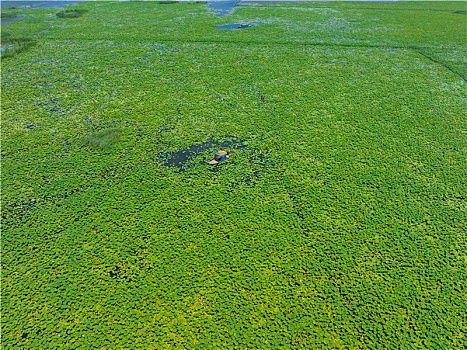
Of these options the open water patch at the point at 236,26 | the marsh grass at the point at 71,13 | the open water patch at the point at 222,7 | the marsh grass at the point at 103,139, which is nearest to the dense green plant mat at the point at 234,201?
the marsh grass at the point at 103,139

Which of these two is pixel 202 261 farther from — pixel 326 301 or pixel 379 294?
pixel 379 294

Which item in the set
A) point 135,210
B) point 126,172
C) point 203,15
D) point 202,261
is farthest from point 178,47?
point 202,261

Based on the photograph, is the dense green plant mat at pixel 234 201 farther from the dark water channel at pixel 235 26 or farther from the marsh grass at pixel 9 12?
the marsh grass at pixel 9 12

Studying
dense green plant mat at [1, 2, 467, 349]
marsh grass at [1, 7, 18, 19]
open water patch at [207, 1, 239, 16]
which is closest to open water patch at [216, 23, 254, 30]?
open water patch at [207, 1, 239, 16]

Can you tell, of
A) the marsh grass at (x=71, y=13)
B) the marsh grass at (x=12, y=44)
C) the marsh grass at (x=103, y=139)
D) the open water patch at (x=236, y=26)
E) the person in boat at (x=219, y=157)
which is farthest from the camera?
the marsh grass at (x=71, y=13)

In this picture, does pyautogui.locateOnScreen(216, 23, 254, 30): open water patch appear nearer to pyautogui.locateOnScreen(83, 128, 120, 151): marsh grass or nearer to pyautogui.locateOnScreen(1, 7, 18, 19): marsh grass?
pyautogui.locateOnScreen(83, 128, 120, 151): marsh grass
